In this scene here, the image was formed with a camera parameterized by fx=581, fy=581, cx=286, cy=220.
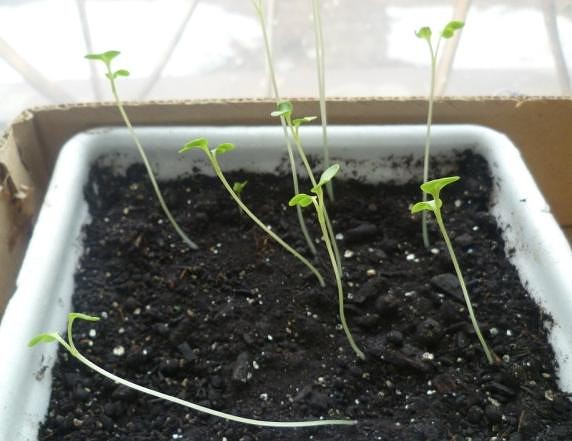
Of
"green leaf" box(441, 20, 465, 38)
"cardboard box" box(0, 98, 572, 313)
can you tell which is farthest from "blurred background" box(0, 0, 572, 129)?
"green leaf" box(441, 20, 465, 38)

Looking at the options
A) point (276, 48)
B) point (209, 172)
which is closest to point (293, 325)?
point (209, 172)

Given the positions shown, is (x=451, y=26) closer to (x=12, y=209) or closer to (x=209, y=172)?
(x=209, y=172)

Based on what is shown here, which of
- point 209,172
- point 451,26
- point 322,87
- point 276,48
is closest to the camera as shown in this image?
point 451,26

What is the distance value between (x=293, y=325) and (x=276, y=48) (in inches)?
26.2

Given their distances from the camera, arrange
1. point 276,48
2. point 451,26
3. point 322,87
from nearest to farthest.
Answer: point 451,26
point 322,87
point 276,48

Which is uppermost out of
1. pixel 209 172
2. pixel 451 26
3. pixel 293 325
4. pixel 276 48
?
pixel 451 26

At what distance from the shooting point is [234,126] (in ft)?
3.43

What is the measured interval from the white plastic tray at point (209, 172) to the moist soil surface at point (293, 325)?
2cm

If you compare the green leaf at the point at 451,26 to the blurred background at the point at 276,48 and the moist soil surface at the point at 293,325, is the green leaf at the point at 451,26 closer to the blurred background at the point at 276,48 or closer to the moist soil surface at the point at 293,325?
the moist soil surface at the point at 293,325

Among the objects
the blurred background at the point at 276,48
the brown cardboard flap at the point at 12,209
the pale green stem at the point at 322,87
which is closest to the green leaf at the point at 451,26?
the pale green stem at the point at 322,87

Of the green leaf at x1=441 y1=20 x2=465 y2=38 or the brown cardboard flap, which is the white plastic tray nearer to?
the brown cardboard flap

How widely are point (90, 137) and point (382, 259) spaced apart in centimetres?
54

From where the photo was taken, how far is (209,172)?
41.1 inches

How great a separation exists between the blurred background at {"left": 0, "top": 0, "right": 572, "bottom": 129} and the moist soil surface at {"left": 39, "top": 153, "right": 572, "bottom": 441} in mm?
314
